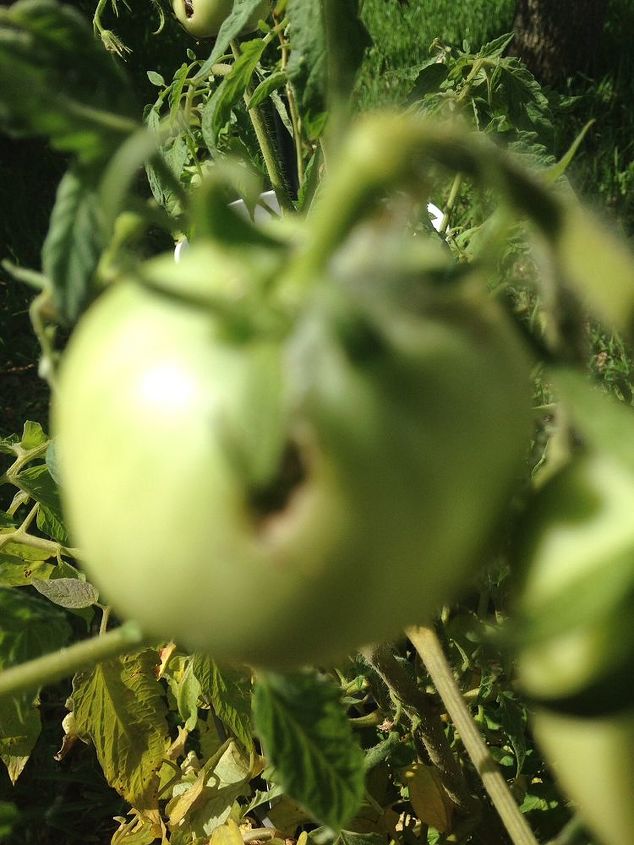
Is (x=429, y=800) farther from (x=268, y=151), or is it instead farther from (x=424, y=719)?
(x=268, y=151)

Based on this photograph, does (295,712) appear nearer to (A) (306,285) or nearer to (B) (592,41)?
(A) (306,285)

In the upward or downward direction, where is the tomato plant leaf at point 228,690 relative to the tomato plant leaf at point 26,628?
downward

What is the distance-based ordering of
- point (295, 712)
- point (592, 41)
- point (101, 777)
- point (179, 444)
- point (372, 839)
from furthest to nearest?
point (592, 41), point (101, 777), point (372, 839), point (295, 712), point (179, 444)

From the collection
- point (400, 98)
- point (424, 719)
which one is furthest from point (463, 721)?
point (400, 98)

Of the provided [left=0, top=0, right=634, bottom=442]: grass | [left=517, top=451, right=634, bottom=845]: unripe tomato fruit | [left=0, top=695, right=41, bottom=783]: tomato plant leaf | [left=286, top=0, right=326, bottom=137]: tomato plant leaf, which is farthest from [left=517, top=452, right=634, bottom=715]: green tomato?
[left=0, top=0, right=634, bottom=442]: grass

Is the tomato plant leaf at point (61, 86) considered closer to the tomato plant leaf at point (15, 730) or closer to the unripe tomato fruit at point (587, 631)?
the unripe tomato fruit at point (587, 631)

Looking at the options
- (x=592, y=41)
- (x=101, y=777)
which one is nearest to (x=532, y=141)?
(x=101, y=777)

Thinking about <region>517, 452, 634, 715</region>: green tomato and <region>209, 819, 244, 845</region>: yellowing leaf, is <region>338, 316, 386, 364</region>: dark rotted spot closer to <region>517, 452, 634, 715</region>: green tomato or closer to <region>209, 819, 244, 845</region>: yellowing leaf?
<region>517, 452, 634, 715</region>: green tomato

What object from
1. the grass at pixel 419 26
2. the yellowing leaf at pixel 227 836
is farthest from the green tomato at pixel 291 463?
the grass at pixel 419 26
